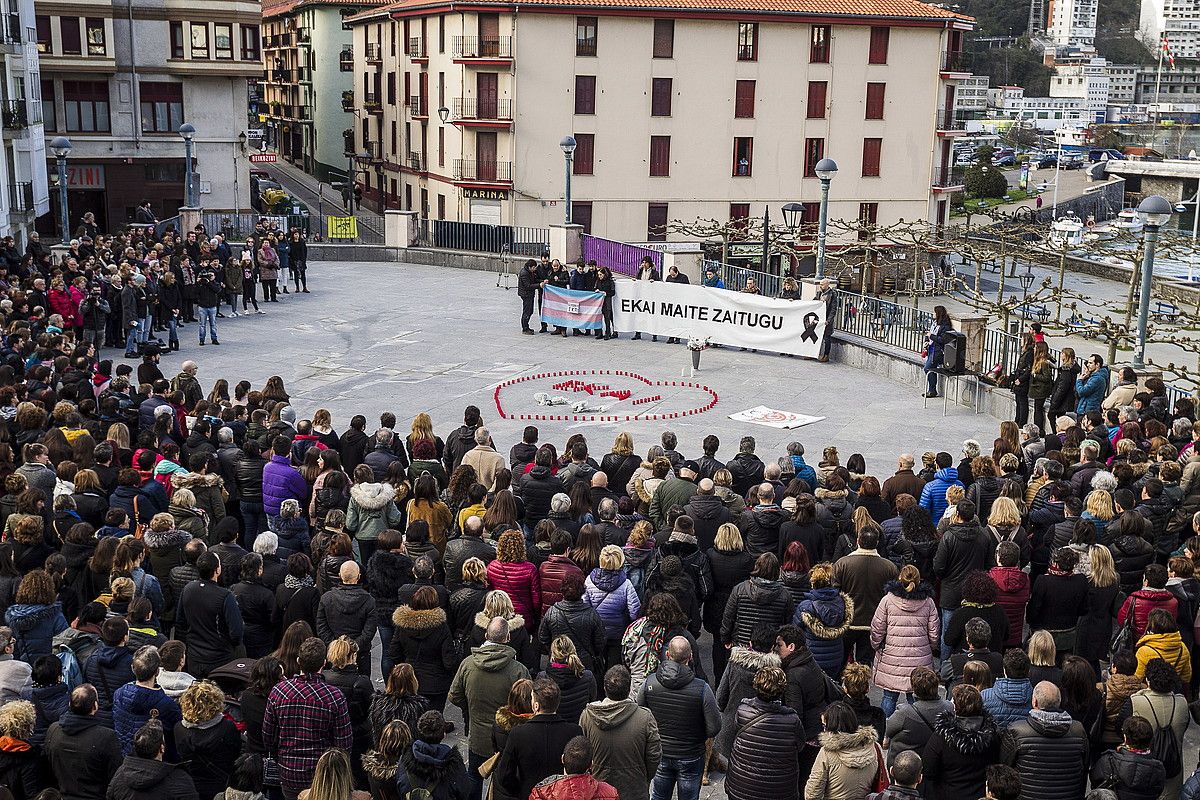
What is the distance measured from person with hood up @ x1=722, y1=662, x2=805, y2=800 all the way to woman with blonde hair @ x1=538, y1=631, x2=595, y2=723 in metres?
1.14

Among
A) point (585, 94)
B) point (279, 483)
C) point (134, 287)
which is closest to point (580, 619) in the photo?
point (279, 483)

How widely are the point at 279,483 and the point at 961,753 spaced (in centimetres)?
755

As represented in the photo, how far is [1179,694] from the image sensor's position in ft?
27.2

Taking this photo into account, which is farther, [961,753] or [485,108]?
[485,108]

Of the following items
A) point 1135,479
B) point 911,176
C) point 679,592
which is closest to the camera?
point 679,592

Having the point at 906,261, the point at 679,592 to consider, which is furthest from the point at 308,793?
the point at 906,261

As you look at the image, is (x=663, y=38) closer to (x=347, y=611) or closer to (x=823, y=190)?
(x=823, y=190)

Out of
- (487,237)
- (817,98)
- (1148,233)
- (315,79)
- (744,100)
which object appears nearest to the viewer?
(1148,233)

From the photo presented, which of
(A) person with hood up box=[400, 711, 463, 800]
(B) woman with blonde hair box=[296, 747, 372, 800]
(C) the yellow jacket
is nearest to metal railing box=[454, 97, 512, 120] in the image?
(C) the yellow jacket

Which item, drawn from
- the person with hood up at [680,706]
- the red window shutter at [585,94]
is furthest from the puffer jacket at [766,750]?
the red window shutter at [585,94]

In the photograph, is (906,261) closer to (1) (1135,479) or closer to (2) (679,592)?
(1) (1135,479)

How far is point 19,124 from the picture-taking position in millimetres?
39281

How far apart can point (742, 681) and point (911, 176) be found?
55.4 meters

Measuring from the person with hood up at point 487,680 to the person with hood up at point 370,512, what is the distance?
3.41m
